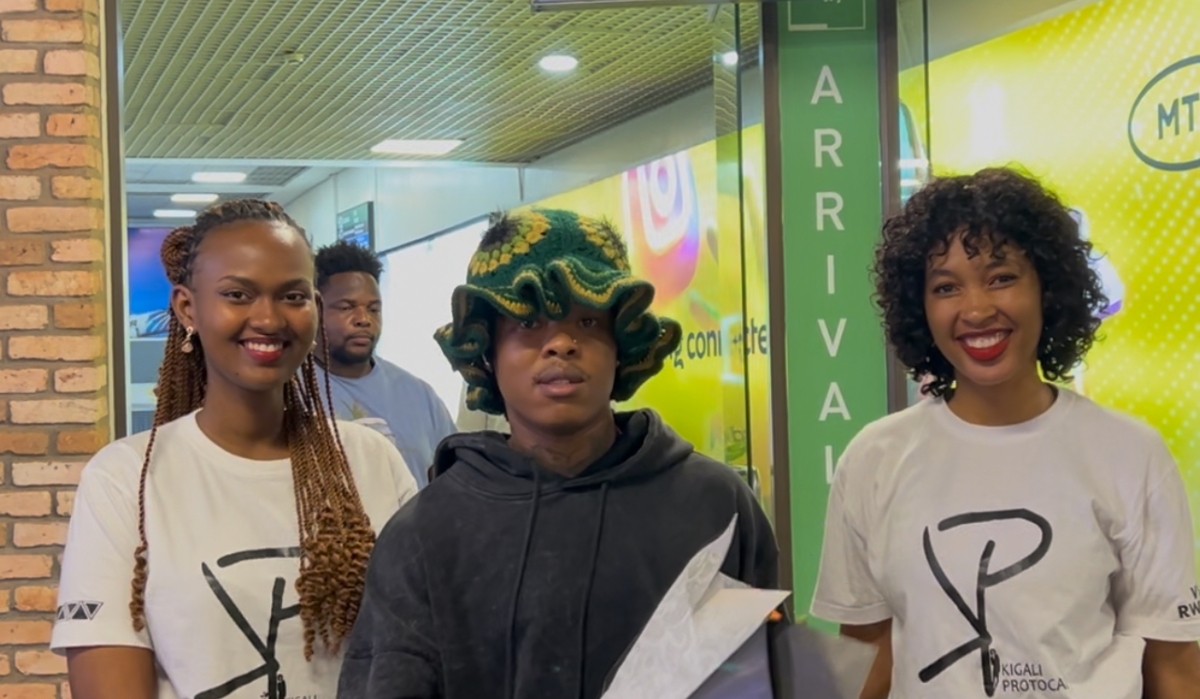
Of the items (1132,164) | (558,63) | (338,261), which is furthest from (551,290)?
(558,63)

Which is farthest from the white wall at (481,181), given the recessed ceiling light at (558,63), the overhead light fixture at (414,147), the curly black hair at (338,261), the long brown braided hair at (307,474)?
the long brown braided hair at (307,474)

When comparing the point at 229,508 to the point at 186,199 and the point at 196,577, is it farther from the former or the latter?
the point at 186,199

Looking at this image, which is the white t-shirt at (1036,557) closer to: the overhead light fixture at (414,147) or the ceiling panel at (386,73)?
the ceiling panel at (386,73)

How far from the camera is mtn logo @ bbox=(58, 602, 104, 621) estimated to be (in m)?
1.58

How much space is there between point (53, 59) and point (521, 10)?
5.48ft

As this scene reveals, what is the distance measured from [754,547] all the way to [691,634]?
24 centimetres

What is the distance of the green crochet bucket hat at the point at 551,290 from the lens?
4.26 ft

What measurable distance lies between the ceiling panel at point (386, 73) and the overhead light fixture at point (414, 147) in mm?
98

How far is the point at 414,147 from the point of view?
6.96 meters

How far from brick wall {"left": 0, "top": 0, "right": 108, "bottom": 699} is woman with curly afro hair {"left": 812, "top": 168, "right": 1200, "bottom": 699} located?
7.44 ft

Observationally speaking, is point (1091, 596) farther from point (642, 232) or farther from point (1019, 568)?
point (642, 232)

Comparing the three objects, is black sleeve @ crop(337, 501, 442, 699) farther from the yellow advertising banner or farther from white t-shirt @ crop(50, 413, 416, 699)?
the yellow advertising banner

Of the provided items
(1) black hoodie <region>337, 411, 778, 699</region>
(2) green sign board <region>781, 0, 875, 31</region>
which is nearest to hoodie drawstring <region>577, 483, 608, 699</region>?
(1) black hoodie <region>337, 411, 778, 699</region>

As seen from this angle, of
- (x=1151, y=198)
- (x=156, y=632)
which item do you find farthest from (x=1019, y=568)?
(x=1151, y=198)
